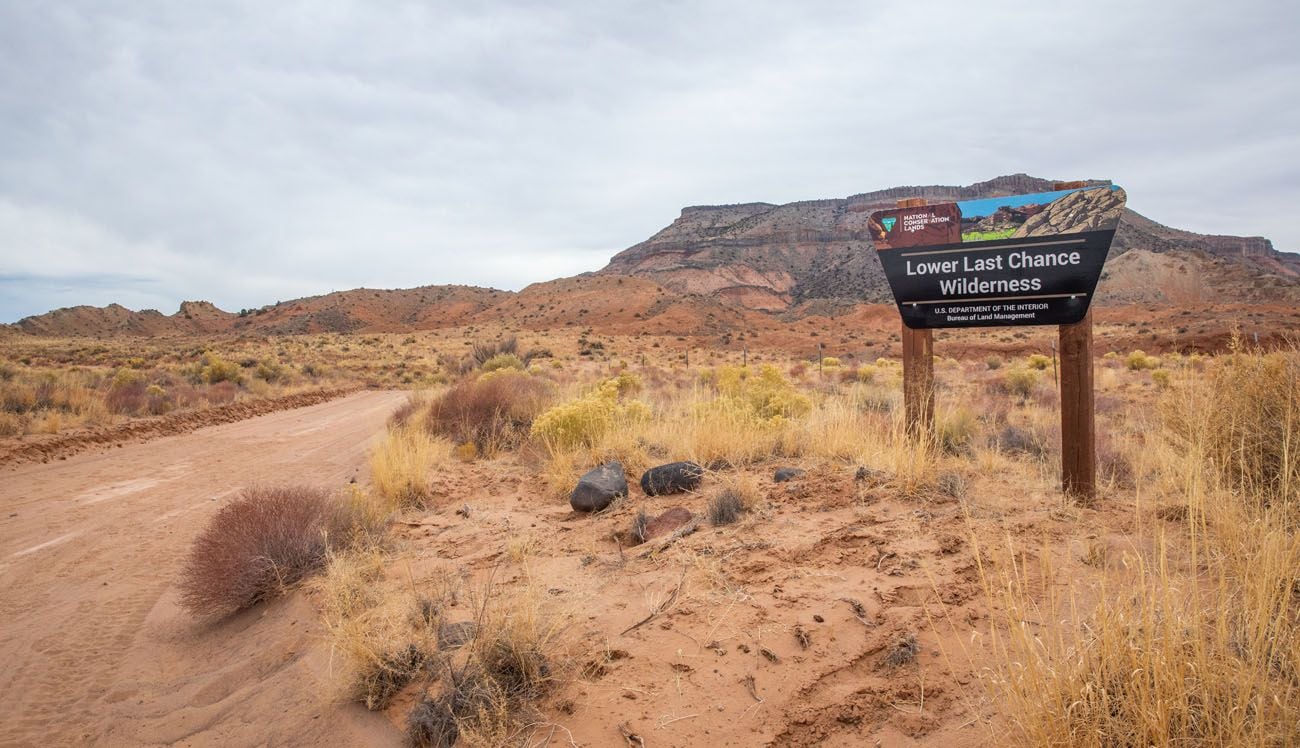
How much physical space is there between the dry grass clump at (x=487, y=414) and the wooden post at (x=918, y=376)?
577 centimetres

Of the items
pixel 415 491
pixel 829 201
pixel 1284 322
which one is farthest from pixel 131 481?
pixel 829 201

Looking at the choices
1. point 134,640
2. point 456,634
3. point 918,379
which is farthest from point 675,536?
point 134,640

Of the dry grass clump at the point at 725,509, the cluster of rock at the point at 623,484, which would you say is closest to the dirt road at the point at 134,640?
the cluster of rock at the point at 623,484

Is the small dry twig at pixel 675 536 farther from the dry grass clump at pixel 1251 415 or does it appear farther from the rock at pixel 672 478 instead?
the dry grass clump at pixel 1251 415

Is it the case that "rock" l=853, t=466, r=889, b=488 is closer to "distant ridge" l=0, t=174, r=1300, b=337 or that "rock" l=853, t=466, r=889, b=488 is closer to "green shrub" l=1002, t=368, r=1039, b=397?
"green shrub" l=1002, t=368, r=1039, b=397

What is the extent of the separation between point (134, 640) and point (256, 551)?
96 centimetres

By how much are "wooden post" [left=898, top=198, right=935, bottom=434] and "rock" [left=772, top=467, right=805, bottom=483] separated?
1.24 meters

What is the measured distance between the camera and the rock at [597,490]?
6.60 meters

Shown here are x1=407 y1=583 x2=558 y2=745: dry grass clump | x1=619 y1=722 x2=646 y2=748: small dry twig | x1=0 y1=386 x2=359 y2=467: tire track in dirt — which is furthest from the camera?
x1=0 y1=386 x2=359 y2=467: tire track in dirt

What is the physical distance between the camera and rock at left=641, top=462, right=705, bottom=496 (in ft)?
22.0

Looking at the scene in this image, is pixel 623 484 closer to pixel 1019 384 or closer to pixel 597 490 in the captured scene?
pixel 597 490

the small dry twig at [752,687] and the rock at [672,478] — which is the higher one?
the rock at [672,478]

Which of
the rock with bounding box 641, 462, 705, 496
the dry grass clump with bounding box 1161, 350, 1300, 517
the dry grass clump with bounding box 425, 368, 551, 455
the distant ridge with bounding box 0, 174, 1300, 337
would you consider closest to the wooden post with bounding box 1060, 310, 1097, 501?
the dry grass clump with bounding box 1161, 350, 1300, 517

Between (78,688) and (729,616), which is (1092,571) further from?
(78,688)
